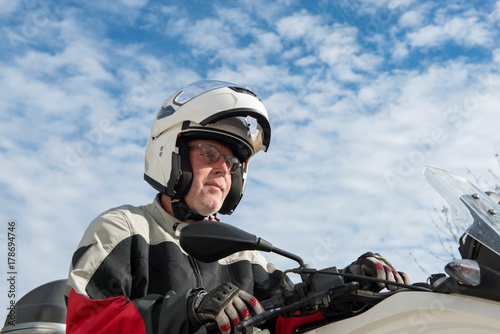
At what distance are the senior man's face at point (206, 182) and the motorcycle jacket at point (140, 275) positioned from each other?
181 mm

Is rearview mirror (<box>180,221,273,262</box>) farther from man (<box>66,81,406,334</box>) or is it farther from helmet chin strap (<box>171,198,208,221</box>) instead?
helmet chin strap (<box>171,198,208,221</box>)

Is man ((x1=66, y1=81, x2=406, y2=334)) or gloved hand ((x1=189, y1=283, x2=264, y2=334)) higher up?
man ((x1=66, y1=81, x2=406, y2=334))

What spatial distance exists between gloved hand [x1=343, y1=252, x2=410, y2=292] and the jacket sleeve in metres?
0.72

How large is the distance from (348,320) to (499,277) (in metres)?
0.55

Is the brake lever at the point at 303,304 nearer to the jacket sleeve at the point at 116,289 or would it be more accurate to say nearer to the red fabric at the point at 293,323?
the jacket sleeve at the point at 116,289

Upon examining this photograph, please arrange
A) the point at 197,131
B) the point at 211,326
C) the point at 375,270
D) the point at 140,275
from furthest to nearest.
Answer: the point at 197,131, the point at 140,275, the point at 375,270, the point at 211,326

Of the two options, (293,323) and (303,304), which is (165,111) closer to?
(293,323)

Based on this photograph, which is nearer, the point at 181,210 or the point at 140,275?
the point at 140,275

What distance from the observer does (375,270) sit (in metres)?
2.22

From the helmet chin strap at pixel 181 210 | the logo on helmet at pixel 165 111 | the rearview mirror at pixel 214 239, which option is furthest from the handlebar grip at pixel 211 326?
the logo on helmet at pixel 165 111

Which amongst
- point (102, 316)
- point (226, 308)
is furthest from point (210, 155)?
point (226, 308)

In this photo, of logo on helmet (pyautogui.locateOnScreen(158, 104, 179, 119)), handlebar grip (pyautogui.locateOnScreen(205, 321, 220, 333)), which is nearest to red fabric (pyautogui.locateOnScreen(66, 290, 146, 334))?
handlebar grip (pyautogui.locateOnScreen(205, 321, 220, 333))

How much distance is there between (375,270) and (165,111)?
6.74 feet

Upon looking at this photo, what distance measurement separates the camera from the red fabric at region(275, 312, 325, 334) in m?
2.47
